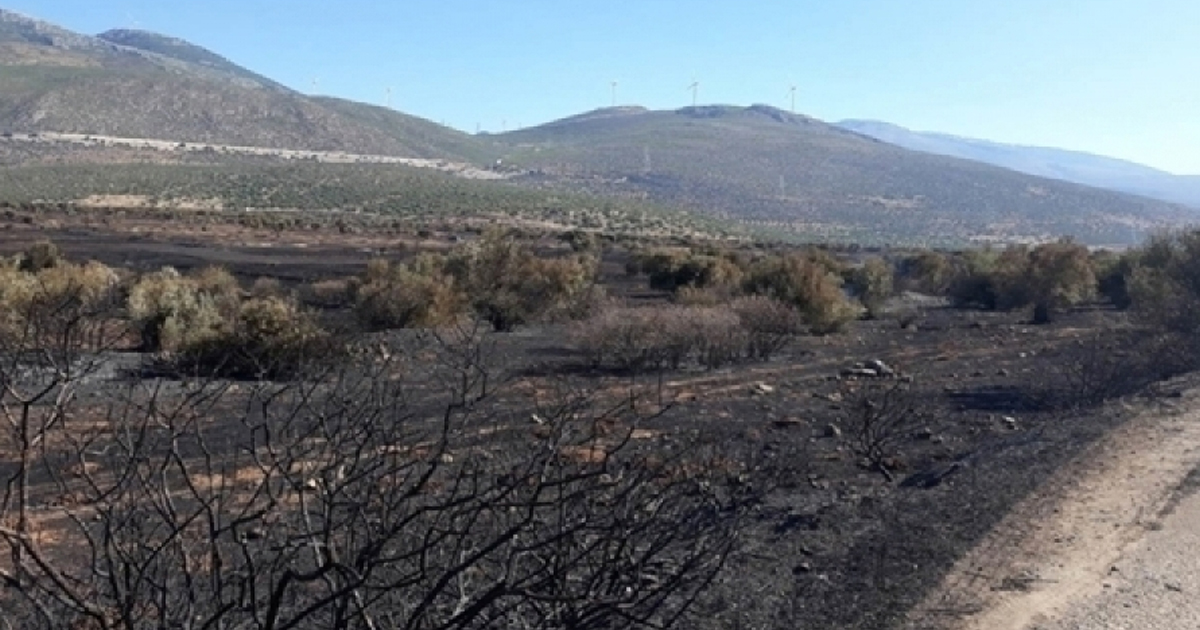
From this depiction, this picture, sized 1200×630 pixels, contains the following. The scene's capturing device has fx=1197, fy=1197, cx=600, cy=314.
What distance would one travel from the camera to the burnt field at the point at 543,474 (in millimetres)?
3979

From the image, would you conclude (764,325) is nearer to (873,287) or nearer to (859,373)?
(859,373)

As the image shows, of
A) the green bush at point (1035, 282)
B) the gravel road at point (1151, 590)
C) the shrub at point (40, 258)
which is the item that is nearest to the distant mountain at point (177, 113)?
the shrub at point (40, 258)

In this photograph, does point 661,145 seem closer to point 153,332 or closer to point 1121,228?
point 1121,228

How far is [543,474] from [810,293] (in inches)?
1167

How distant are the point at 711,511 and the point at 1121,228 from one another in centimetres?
16463

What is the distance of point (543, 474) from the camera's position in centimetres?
400

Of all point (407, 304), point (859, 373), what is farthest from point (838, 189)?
point (859, 373)

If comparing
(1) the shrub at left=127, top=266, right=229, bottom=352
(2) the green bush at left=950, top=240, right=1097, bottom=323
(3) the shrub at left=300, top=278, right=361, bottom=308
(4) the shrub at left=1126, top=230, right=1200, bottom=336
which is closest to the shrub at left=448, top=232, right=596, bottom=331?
(3) the shrub at left=300, top=278, right=361, bottom=308

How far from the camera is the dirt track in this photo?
8.95 meters

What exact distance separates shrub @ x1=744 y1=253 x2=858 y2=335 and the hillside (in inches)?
3299

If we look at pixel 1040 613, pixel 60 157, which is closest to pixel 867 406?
pixel 1040 613

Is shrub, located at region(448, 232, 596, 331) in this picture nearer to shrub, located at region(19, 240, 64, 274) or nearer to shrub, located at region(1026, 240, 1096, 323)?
shrub, located at region(19, 240, 64, 274)

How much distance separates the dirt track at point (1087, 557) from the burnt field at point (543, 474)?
24 cm

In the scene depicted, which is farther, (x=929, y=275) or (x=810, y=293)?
(x=929, y=275)
